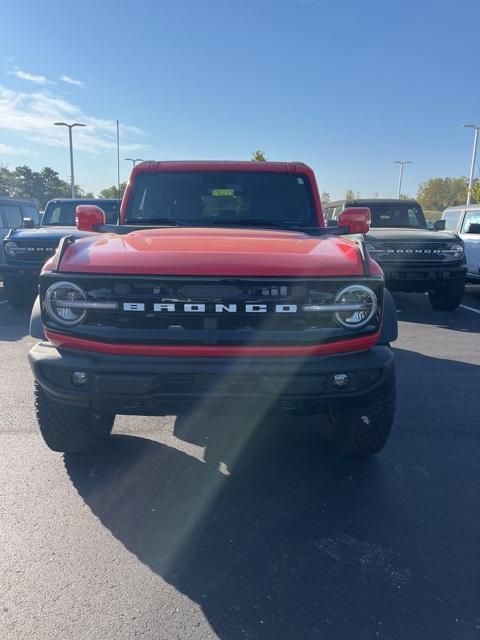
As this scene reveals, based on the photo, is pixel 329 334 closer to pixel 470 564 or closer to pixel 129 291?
pixel 129 291

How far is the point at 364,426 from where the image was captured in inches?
132

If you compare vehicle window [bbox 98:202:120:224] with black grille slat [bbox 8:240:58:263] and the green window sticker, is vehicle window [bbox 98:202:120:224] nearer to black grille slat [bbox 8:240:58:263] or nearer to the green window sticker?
black grille slat [bbox 8:240:58:263]

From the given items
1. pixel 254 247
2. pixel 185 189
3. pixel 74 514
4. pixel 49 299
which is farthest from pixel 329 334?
pixel 185 189

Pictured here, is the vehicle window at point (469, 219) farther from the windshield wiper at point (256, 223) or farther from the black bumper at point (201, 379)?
the black bumper at point (201, 379)

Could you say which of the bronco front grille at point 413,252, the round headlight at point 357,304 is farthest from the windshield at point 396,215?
the round headlight at point 357,304

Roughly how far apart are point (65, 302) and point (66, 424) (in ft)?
2.86

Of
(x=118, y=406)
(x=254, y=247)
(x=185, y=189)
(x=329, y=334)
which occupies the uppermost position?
(x=185, y=189)

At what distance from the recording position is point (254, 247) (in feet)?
9.95

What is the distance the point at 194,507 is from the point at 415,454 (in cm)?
159

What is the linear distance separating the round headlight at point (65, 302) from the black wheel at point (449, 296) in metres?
7.39

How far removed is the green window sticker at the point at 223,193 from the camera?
4.48 meters

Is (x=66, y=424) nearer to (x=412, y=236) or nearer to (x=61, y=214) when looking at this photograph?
(x=412, y=236)

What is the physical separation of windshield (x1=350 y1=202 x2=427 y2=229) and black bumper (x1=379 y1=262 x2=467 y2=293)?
252 centimetres

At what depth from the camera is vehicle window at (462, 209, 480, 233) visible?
11.4 metres
